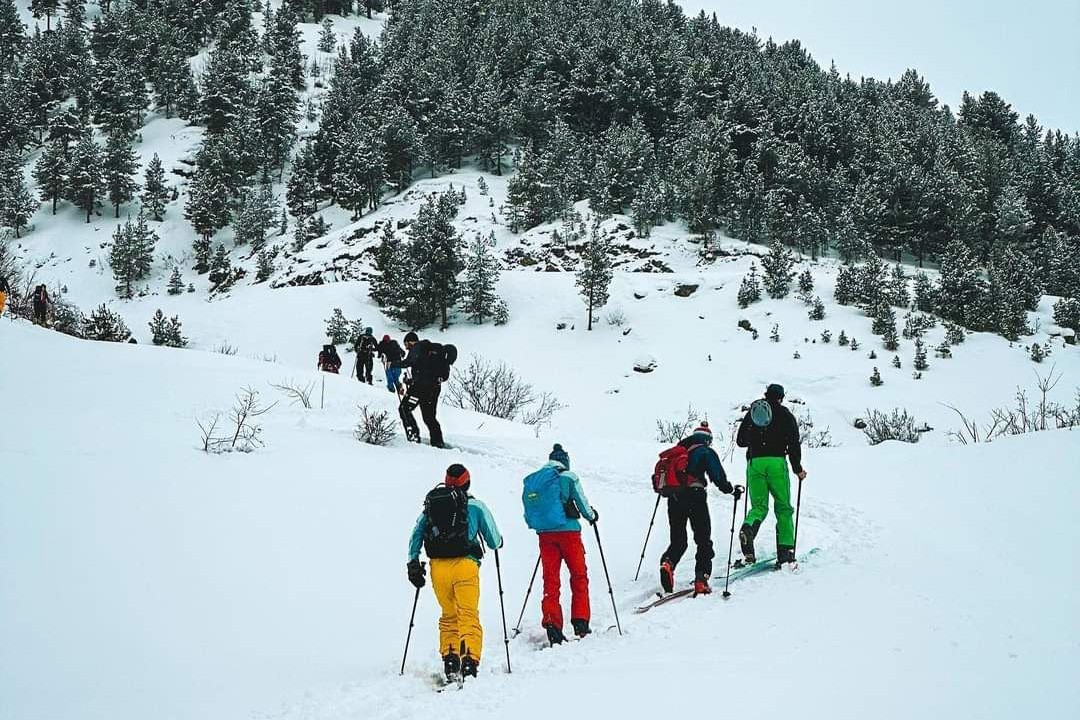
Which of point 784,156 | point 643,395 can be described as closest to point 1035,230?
point 784,156

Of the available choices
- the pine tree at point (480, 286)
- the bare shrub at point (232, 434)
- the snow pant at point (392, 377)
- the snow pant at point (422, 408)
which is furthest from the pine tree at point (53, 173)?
the snow pant at point (422, 408)

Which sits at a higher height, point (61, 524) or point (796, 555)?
point (61, 524)

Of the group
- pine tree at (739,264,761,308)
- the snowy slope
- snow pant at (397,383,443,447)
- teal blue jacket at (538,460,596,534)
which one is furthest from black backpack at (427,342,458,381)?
pine tree at (739,264,761,308)

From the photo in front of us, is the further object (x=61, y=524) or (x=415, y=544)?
(x=61, y=524)

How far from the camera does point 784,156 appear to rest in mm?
41344

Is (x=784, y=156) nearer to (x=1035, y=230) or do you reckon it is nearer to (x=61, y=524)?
(x=1035, y=230)

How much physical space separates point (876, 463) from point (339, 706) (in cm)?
921

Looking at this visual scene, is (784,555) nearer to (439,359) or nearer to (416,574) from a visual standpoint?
(416,574)

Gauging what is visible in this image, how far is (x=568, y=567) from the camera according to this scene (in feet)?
17.4

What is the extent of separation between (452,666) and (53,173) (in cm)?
6165

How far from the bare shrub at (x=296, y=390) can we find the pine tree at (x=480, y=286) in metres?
22.1

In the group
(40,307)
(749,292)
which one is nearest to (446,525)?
(40,307)

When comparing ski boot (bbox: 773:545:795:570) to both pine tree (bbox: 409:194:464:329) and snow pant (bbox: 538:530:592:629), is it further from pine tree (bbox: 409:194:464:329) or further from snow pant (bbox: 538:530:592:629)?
pine tree (bbox: 409:194:464:329)

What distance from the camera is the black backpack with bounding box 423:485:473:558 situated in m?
4.44
